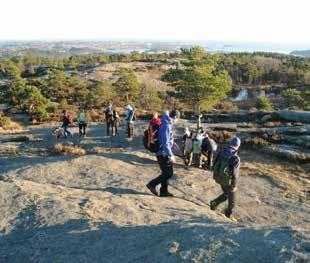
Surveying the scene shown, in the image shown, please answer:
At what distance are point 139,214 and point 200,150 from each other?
269 inches

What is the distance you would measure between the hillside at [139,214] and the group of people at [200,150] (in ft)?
1.74

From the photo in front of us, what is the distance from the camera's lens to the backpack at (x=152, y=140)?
12364 mm

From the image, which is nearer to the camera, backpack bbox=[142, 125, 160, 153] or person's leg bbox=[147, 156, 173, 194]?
person's leg bbox=[147, 156, 173, 194]

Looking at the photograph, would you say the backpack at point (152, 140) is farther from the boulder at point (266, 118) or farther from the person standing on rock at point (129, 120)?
the boulder at point (266, 118)

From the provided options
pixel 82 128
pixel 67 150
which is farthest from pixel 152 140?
pixel 82 128

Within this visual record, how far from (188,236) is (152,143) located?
4.53 m

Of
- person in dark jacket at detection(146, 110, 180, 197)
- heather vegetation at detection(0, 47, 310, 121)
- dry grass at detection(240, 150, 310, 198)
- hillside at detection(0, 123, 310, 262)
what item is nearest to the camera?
hillside at detection(0, 123, 310, 262)

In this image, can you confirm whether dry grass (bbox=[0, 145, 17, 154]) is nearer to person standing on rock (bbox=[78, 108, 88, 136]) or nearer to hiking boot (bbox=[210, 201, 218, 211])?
person standing on rock (bbox=[78, 108, 88, 136])

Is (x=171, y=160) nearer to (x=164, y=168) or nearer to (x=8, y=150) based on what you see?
(x=164, y=168)

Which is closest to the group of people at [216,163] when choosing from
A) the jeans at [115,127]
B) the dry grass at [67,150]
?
the dry grass at [67,150]

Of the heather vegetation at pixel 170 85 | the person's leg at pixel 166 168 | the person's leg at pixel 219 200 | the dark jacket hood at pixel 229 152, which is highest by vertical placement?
the dark jacket hood at pixel 229 152

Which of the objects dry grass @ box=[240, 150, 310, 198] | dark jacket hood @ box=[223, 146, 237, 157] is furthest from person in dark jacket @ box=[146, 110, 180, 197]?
dry grass @ box=[240, 150, 310, 198]

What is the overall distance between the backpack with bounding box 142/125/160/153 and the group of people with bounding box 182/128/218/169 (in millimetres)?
4654

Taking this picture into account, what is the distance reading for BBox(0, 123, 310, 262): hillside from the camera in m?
7.82
